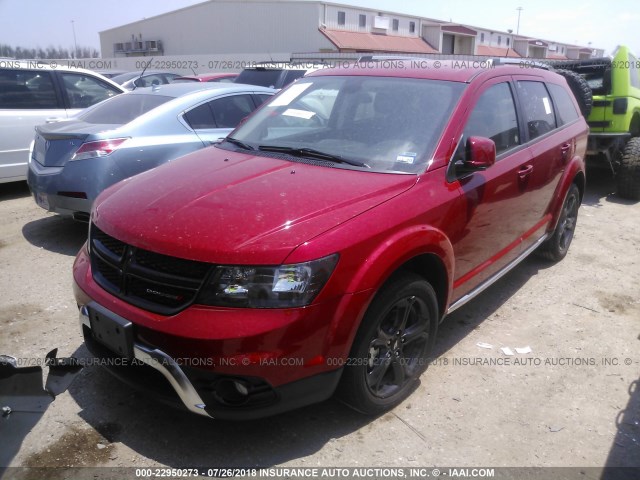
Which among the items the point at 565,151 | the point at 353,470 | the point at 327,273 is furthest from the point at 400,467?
the point at 565,151

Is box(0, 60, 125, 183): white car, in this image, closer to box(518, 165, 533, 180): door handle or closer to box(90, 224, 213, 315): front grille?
box(90, 224, 213, 315): front grille

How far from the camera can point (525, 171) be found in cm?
397

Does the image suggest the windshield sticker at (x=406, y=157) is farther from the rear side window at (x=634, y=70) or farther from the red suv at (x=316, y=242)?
the rear side window at (x=634, y=70)

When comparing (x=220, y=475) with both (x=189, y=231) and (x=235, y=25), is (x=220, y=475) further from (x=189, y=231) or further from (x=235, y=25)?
(x=235, y=25)

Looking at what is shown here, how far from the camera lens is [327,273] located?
2426 millimetres

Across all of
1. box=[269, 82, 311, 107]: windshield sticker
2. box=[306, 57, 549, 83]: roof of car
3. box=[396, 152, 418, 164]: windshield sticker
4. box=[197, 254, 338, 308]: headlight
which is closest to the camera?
box=[197, 254, 338, 308]: headlight

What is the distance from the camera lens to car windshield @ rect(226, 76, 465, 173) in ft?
10.6

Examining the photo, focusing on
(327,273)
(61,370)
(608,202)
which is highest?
(327,273)

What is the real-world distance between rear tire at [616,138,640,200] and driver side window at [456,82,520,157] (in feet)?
15.1

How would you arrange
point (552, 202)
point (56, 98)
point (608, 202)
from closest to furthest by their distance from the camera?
1. point (552, 202)
2. point (56, 98)
3. point (608, 202)

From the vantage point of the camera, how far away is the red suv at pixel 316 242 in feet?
7.84

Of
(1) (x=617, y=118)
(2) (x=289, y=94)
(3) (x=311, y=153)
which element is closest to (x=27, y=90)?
(2) (x=289, y=94)

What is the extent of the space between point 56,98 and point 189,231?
18.9 ft

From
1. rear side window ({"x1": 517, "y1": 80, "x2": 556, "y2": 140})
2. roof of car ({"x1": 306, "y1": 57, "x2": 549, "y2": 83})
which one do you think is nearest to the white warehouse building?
rear side window ({"x1": 517, "y1": 80, "x2": 556, "y2": 140})
